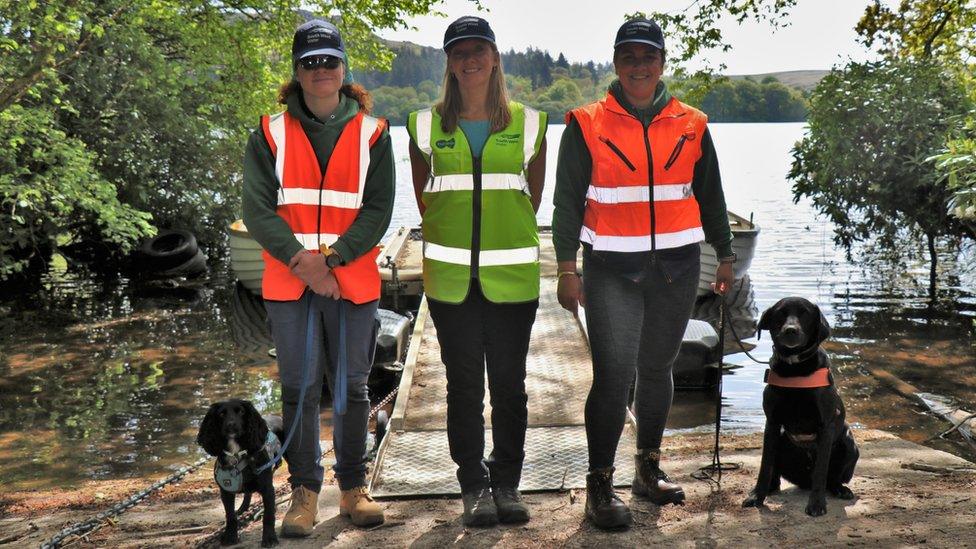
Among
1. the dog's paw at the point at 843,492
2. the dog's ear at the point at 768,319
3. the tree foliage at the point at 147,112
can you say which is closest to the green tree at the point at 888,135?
the tree foliage at the point at 147,112

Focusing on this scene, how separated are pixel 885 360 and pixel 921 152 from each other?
5957mm

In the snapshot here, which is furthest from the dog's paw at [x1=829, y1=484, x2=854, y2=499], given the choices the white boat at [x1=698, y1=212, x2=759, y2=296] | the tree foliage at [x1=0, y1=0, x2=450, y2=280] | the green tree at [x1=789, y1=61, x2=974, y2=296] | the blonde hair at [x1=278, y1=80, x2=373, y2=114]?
the green tree at [x1=789, y1=61, x2=974, y2=296]

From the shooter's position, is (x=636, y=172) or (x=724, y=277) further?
(x=724, y=277)

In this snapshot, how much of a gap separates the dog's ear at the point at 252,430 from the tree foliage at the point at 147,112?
10.4 meters

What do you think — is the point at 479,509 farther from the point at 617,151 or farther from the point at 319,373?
the point at 617,151

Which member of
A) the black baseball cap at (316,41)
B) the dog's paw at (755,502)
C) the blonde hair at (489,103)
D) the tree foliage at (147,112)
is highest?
the tree foliage at (147,112)

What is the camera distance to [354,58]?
19.8 meters

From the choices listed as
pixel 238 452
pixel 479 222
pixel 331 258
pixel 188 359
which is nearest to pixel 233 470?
pixel 238 452

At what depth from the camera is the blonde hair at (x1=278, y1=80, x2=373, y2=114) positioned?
13.1ft

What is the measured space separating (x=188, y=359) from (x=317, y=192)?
9.30m

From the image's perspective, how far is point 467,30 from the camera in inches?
151

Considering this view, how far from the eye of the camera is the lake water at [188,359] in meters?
8.74

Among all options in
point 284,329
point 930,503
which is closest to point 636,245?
point 284,329

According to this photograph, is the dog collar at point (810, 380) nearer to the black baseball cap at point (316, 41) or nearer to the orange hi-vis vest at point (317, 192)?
the orange hi-vis vest at point (317, 192)
